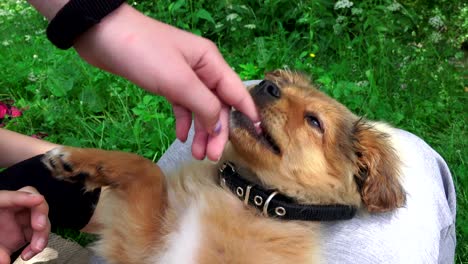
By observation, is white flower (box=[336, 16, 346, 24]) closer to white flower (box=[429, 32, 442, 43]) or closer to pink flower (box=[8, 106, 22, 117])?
white flower (box=[429, 32, 442, 43])

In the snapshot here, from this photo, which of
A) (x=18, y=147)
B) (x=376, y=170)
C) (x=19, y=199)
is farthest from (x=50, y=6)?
(x=18, y=147)

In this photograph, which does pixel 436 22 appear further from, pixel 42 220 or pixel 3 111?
pixel 42 220

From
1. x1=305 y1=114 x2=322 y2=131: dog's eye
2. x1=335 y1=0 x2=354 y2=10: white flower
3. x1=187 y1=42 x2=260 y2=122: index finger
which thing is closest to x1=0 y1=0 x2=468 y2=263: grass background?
x1=335 y1=0 x2=354 y2=10: white flower

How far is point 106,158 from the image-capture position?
199cm

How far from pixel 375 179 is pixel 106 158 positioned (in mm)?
1163

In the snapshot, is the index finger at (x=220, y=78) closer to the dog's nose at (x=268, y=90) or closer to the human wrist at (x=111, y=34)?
the human wrist at (x=111, y=34)

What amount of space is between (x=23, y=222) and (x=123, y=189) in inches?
17.2

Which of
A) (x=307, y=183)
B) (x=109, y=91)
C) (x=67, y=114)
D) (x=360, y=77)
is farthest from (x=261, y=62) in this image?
(x=307, y=183)

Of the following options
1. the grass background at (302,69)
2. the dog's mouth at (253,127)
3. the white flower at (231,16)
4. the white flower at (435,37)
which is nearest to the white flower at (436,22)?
the grass background at (302,69)

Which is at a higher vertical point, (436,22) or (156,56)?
(156,56)

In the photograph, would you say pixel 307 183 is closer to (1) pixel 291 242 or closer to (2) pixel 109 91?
(1) pixel 291 242

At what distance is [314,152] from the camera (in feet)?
7.21

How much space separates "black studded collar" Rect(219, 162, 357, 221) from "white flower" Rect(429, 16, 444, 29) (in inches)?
158

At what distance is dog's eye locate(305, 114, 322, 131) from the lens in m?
2.21
